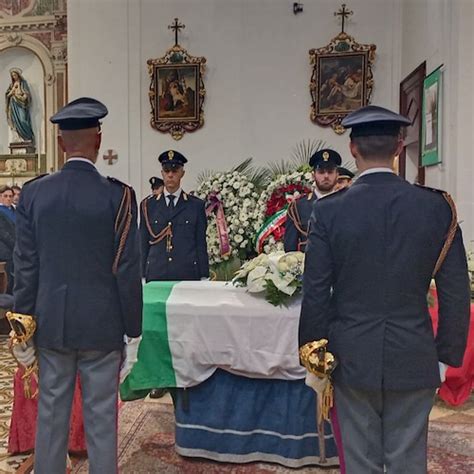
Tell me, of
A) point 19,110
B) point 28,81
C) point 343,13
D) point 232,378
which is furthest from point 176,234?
point 28,81

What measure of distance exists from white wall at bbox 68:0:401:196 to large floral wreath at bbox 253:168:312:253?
2682mm

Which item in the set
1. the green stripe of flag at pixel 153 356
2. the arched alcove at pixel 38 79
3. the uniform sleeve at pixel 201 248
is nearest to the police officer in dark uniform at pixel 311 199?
the uniform sleeve at pixel 201 248

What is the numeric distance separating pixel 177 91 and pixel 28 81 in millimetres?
5096

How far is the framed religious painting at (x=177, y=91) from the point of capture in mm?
7309

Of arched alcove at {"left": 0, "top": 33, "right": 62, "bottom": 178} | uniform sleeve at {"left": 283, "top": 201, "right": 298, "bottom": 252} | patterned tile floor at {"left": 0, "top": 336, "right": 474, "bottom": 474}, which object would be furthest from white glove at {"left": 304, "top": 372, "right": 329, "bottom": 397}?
arched alcove at {"left": 0, "top": 33, "right": 62, "bottom": 178}

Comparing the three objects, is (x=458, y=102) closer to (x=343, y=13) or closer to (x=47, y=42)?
(x=343, y=13)

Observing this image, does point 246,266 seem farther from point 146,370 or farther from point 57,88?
point 57,88

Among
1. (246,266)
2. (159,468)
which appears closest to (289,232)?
(246,266)

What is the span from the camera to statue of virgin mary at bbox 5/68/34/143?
35.5 feet

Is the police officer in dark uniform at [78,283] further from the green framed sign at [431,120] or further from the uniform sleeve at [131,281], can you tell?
the green framed sign at [431,120]

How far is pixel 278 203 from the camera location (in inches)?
182

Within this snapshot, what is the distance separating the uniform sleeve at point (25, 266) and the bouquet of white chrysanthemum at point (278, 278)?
1.02m

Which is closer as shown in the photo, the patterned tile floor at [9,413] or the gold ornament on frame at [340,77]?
the patterned tile floor at [9,413]

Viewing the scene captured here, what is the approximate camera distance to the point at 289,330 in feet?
8.36
